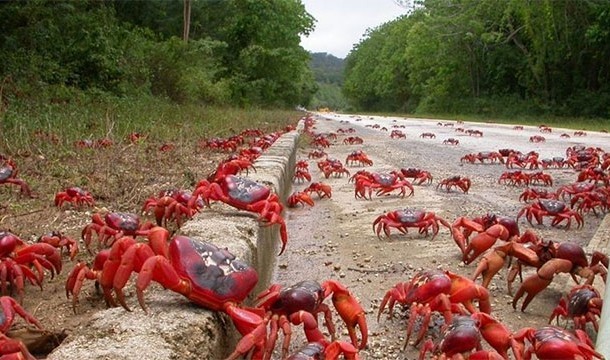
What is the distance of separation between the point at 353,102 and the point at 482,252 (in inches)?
5087

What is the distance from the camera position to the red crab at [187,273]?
2740mm

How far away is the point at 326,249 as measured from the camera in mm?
5953

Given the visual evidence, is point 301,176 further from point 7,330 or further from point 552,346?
point 552,346

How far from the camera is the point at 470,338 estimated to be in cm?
289

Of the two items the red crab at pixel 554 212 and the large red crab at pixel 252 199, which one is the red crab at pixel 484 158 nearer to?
the red crab at pixel 554 212

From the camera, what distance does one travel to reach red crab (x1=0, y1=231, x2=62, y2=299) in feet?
12.7

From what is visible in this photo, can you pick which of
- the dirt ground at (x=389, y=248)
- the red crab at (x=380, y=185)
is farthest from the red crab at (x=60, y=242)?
the red crab at (x=380, y=185)

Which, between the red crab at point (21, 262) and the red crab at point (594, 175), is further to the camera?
the red crab at point (594, 175)

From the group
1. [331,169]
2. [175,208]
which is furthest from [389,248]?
[331,169]

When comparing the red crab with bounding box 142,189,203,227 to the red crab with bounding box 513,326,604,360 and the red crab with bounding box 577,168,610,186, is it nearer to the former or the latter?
the red crab with bounding box 513,326,604,360

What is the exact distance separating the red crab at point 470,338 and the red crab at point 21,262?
92.8 inches

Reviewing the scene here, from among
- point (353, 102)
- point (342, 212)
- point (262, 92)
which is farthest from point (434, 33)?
point (353, 102)

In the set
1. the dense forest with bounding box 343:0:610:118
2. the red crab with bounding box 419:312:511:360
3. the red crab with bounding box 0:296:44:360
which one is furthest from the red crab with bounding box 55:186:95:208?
the dense forest with bounding box 343:0:610:118

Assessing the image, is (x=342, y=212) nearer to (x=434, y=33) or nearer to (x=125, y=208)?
(x=125, y=208)
